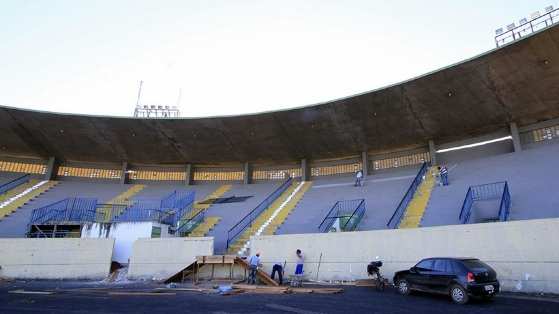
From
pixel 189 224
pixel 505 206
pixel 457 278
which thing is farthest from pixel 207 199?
pixel 457 278

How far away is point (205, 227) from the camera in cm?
2122

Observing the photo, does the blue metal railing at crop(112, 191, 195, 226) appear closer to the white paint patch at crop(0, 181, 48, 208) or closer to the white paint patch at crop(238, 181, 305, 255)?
the white paint patch at crop(238, 181, 305, 255)

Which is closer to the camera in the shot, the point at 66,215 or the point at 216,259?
the point at 216,259

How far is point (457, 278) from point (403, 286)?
7.14 ft

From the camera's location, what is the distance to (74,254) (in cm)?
1673

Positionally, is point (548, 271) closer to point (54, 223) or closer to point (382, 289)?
point (382, 289)

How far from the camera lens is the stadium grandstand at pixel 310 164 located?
17.2 meters

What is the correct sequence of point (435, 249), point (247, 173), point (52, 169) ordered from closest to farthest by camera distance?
point (435, 249) < point (52, 169) < point (247, 173)

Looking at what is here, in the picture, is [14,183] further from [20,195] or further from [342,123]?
[342,123]

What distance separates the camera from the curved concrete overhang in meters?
18.1

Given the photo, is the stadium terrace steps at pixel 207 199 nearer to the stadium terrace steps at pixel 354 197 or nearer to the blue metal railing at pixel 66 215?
the blue metal railing at pixel 66 215

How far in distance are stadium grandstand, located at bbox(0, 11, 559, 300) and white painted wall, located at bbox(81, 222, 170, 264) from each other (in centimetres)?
6

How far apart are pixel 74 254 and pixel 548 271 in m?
18.6

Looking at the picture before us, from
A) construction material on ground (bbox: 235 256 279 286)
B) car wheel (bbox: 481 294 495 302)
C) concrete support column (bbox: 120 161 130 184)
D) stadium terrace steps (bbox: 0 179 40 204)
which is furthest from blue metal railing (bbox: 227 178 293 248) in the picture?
stadium terrace steps (bbox: 0 179 40 204)
